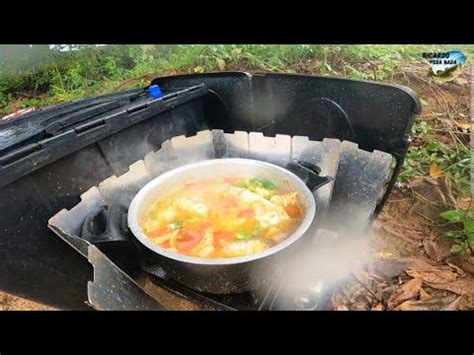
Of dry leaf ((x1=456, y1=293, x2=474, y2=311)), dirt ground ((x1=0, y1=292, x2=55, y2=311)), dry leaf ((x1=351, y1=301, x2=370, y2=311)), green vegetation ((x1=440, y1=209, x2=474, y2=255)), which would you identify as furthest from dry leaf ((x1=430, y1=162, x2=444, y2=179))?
dirt ground ((x1=0, y1=292, x2=55, y2=311))

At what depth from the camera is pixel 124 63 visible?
2947mm

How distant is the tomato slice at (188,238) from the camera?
1592 millimetres

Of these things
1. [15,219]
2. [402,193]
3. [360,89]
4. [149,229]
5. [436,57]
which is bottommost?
[402,193]

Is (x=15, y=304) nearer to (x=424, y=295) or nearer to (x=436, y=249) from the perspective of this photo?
(x=424, y=295)

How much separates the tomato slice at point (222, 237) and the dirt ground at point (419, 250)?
1.91 ft

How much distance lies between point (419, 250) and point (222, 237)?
1.16 m

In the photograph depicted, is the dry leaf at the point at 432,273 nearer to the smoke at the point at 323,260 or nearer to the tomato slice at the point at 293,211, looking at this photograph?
the smoke at the point at 323,260

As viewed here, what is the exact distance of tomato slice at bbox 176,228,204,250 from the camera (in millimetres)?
1592

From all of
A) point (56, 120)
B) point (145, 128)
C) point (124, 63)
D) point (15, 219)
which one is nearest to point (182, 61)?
point (124, 63)

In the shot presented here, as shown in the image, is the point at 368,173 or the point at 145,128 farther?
the point at 145,128

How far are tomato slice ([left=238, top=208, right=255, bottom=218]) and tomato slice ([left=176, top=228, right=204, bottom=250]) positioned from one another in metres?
0.22

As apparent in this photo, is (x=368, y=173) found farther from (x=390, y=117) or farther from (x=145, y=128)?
(x=145, y=128)

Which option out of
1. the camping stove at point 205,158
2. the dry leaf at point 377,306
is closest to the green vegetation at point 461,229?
the camping stove at point 205,158

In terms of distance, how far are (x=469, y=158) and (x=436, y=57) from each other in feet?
3.28
